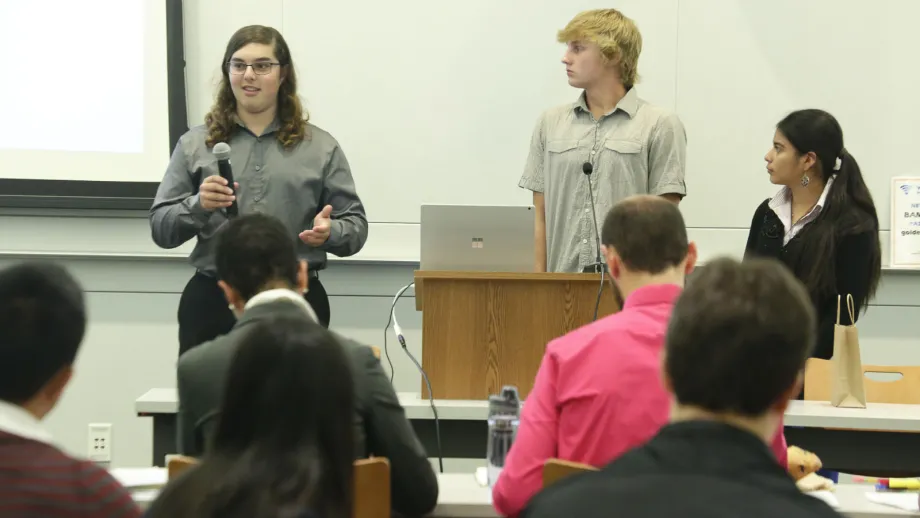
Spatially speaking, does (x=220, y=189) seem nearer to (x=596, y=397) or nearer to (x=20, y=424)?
(x=596, y=397)

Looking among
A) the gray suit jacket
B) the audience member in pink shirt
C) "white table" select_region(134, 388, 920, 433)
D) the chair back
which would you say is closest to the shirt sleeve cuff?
"white table" select_region(134, 388, 920, 433)

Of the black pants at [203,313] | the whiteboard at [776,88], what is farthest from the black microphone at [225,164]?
the whiteboard at [776,88]

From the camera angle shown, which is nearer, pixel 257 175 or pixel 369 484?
pixel 369 484

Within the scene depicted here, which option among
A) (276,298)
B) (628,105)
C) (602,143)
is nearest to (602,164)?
(602,143)

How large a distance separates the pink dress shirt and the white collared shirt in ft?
5.92

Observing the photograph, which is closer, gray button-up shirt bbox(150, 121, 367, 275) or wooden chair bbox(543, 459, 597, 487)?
wooden chair bbox(543, 459, 597, 487)

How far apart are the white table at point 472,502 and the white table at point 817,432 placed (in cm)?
55

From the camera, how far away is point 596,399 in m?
1.85

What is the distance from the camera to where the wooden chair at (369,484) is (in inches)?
67.0

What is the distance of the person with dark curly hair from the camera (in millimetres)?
3217

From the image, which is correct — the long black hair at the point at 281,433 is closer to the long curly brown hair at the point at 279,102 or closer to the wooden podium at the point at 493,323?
the wooden podium at the point at 493,323

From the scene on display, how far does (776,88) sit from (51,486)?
12.6ft

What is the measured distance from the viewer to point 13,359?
143 centimetres

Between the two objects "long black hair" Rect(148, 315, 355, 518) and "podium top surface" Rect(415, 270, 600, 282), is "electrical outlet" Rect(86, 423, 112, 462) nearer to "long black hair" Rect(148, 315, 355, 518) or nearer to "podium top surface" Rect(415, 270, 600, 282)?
"podium top surface" Rect(415, 270, 600, 282)
